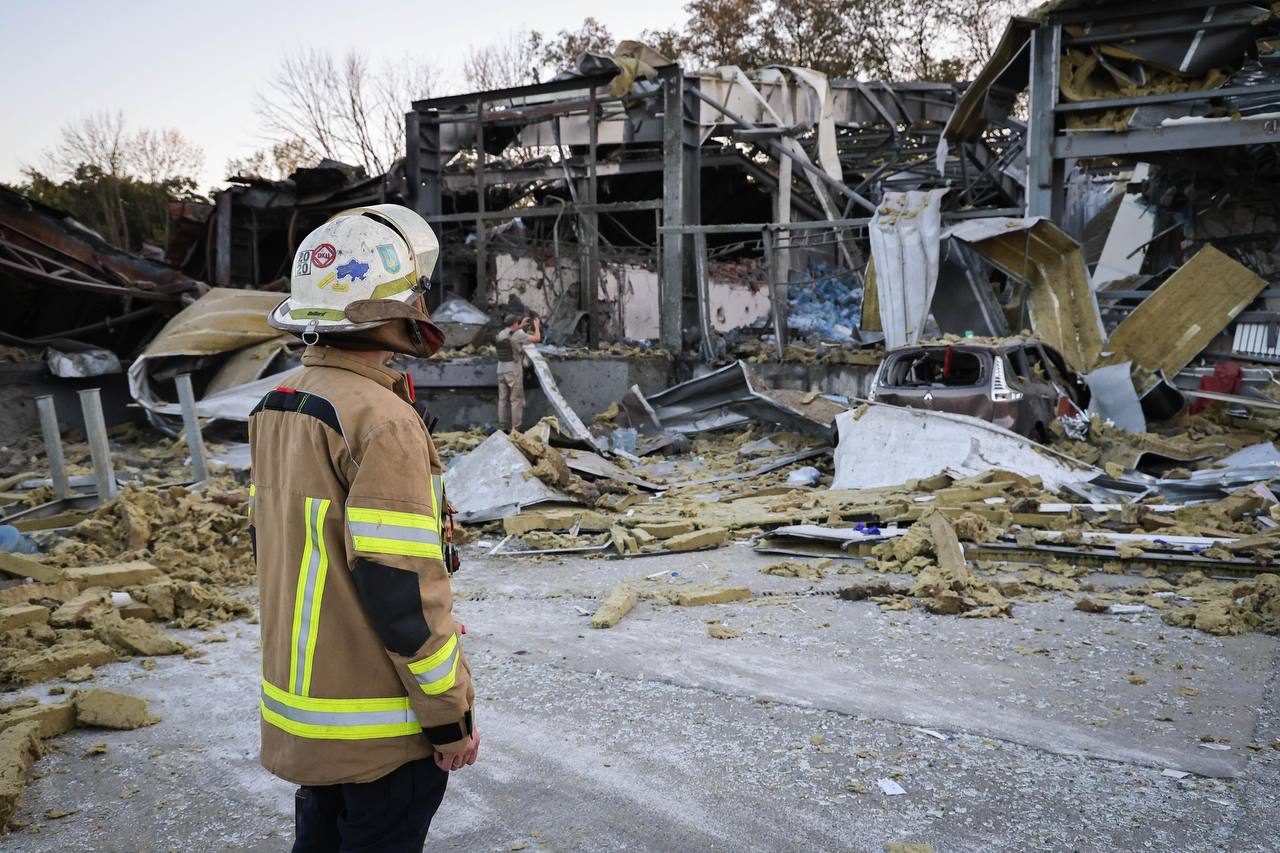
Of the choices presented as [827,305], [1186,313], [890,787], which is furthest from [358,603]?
A: [827,305]

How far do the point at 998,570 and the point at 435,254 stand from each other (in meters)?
5.13

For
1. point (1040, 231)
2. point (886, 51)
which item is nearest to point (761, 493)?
point (1040, 231)

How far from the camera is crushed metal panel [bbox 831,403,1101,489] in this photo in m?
8.60

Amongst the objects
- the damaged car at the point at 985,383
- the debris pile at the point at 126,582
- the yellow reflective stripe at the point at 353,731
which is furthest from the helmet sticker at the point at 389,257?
the damaged car at the point at 985,383

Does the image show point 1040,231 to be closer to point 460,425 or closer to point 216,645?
point 460,425

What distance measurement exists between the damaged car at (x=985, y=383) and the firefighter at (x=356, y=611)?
8318mm

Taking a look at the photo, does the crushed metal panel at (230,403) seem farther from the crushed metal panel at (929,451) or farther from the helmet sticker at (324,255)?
the helmet sticker at (324,255)

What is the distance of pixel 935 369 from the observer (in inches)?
417

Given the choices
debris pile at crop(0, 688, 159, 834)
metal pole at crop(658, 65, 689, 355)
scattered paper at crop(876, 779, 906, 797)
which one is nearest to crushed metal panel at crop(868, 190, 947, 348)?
metal pole at crop(658, 65, 689, 355)

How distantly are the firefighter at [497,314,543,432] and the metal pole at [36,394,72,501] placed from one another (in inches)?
261

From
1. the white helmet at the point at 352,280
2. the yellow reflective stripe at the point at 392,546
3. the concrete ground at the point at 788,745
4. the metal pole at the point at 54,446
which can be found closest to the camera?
the yellow reflective stripe at the point at 392,546

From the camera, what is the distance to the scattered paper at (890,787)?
3.22m

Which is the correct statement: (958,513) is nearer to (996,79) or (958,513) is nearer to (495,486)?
(495,486)

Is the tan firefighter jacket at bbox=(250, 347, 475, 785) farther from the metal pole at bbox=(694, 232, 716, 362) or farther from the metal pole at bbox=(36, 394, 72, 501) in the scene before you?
the metal pole at bbox=(694, 232, 716, 362)
